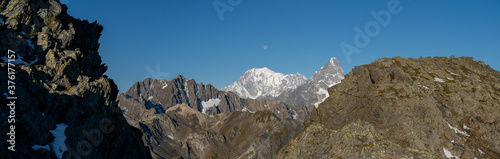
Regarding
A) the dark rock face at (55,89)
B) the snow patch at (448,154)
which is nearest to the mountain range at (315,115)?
the snow patch at (448,154)

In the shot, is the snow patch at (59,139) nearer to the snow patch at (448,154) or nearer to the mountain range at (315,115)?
the mountain range at (315,115)

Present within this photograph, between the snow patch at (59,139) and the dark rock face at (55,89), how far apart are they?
21cm

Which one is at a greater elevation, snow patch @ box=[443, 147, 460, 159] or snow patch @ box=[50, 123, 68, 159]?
snow patch @ box=[50, 123, 68, 159]

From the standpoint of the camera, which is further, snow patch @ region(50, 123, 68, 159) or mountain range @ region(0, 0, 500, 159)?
snow patch @ region(50, 123, 68, 159)

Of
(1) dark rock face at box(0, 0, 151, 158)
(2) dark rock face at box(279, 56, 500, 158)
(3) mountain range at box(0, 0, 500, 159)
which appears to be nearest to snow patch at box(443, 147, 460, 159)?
(3) mountain range at box(0, 0, 500, 159)

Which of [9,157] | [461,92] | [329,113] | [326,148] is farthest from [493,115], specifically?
[9,157]

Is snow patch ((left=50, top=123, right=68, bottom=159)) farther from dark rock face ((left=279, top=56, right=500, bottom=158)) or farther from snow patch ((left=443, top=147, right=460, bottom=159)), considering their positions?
snow patch ((left=443, top=147, right=460, bottom=159))

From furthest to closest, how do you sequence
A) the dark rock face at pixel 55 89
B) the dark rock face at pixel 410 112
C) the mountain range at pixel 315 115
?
the dark rock face at pixel 410 112, the mountain range at pixel 315 115, the dark rock face at pixel 55 89

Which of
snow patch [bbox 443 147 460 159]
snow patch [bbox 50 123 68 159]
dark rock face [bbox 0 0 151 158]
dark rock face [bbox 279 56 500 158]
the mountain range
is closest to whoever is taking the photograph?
dark rock face [bbox 0 0 151 158]

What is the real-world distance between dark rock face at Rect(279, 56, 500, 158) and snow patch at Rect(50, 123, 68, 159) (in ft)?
142

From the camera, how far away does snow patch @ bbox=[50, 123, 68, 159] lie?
4969 cm

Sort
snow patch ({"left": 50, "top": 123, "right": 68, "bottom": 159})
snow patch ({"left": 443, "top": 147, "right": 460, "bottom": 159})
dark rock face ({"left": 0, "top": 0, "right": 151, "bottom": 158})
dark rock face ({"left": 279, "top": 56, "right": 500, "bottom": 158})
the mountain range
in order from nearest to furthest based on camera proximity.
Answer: dark rock face ({"left": 0, "top": 0, "right": 151, "bottom": 158})
the mountain range
snow patch ({"left": 50, "top": 123, "right": 68, "bottom": 159})
dark rock face ({"left": 279, "top": 56, "right": 500, "bottom": 158})
snow patch ({"left": 443, "top": 147, "right": 460, "bottom": 159})

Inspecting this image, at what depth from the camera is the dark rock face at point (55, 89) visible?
152 ft

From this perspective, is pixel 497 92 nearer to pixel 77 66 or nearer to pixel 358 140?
pixel 358 140
